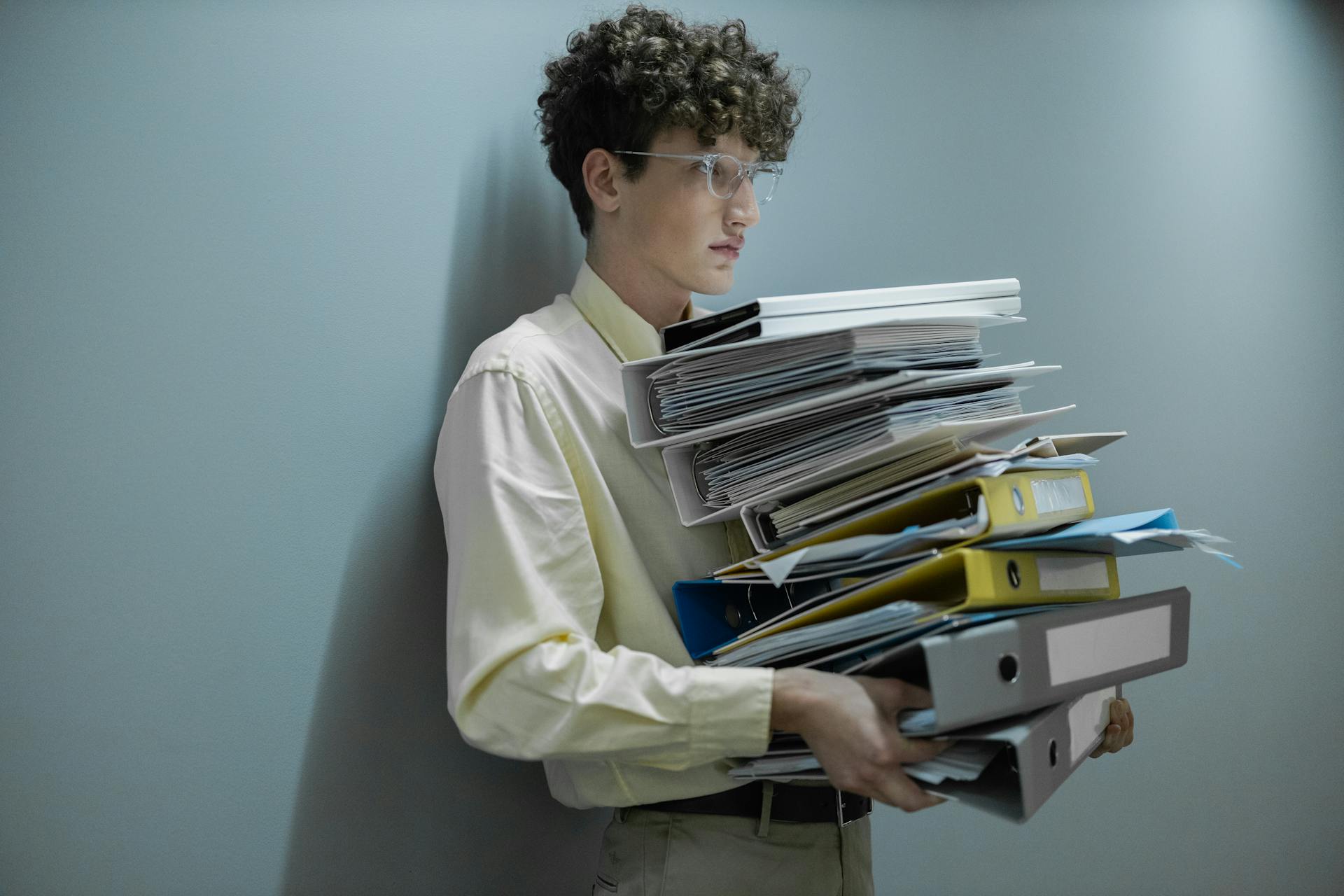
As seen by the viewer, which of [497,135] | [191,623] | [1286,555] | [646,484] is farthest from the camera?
[1286,555]

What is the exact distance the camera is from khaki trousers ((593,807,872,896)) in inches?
46.8

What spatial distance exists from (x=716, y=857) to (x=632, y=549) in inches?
15.4

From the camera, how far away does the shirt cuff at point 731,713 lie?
99 cm

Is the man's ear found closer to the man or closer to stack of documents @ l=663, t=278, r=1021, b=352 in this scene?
the man

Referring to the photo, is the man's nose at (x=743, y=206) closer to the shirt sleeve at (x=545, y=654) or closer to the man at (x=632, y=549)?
the man at (x=632, y=549)

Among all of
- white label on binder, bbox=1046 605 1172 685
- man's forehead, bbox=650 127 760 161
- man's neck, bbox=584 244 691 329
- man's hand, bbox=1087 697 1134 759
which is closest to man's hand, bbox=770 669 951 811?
white label on binder, bbox=1046 605 1172 685

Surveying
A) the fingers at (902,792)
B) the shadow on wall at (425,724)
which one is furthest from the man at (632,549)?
the shadow on wall at (425,724)

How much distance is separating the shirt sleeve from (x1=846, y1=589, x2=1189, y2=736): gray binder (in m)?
0.16

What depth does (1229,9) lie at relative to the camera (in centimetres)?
204

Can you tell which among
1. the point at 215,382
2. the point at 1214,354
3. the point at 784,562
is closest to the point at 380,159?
the point at 215,382

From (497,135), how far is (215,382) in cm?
55

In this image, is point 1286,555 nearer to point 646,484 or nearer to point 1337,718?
point 1337,718

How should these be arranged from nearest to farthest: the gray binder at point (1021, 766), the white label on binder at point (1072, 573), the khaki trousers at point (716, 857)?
the gray binder at point (1021, 766) < the white label on binder at point (1072, 573) < the khaki trousers at point (716, 857)

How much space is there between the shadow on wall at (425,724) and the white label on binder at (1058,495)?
76 centimetres
